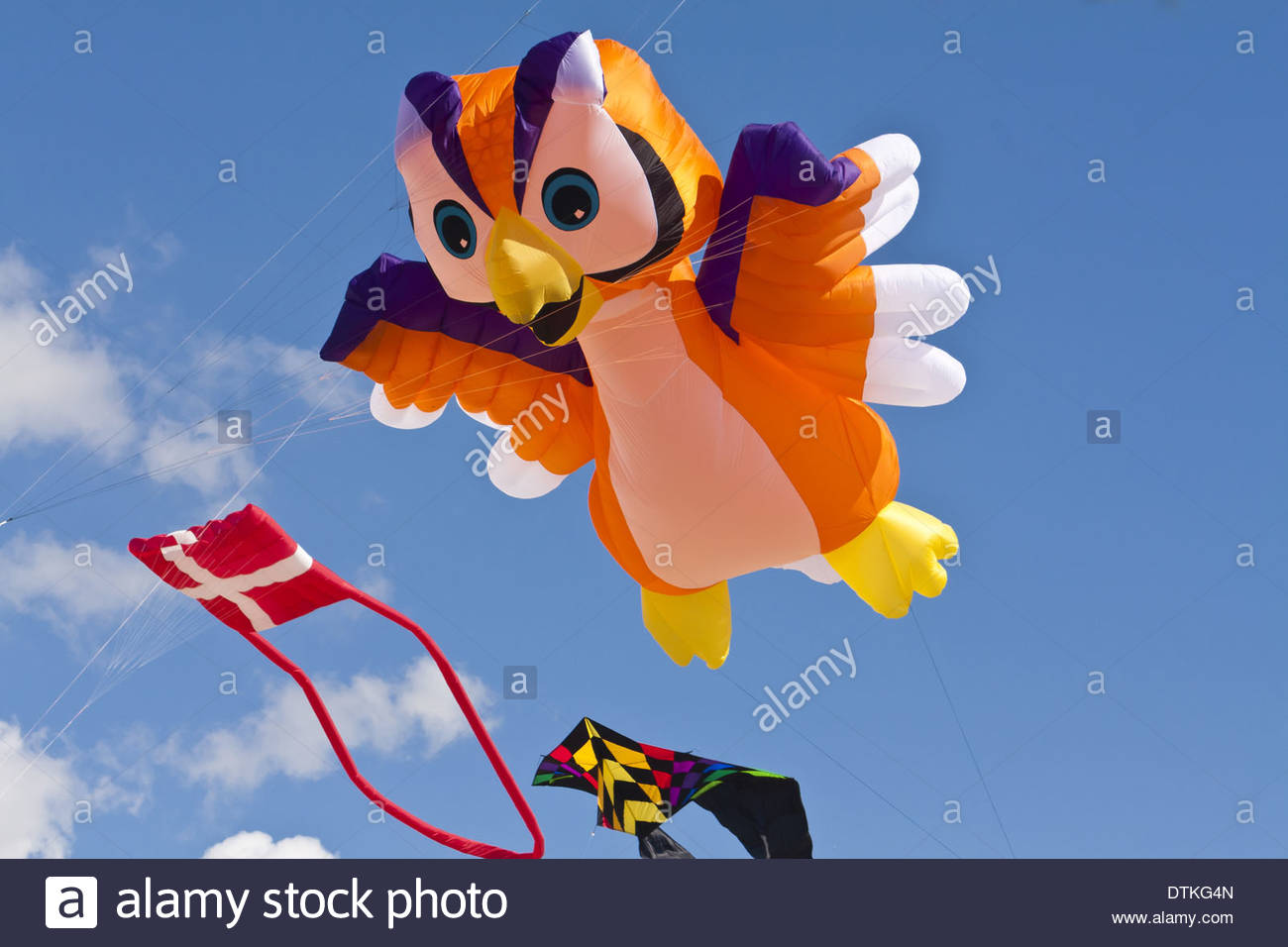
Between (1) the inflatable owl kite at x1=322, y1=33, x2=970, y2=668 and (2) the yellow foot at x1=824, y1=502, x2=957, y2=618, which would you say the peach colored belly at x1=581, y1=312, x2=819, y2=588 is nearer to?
(1) the inflatable owl kite at x1=322, y1=33, x2=970, y2=668

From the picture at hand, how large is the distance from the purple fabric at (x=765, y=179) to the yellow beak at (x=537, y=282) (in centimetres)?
74

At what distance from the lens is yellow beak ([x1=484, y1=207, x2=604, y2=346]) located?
21.1 ft

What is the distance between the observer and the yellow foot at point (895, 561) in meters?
8.15

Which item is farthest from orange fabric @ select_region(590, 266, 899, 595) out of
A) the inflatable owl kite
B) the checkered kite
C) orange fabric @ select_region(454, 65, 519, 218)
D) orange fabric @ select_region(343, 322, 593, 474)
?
the checkered kite

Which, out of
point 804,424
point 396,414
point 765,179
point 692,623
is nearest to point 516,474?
point 396,414

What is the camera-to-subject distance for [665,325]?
741 centimetres

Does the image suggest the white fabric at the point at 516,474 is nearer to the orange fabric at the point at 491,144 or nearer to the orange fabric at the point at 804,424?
the orange fabric at the point at 804,424

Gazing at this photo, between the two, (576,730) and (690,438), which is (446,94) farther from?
(576,730)

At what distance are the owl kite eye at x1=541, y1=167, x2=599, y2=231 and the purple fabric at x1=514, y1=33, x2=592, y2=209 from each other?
6.3 inches
